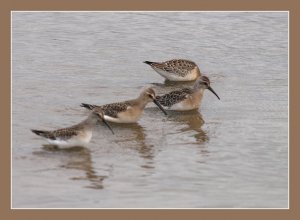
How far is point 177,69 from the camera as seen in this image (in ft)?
70.7

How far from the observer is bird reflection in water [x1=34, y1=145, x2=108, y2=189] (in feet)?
47.9

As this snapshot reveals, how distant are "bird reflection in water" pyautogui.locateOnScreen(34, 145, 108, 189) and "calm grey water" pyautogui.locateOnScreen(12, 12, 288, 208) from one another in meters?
0.02

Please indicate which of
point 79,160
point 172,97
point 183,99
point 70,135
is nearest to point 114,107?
point 172,97

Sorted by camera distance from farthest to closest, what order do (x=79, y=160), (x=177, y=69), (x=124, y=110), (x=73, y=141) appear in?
(x=177, y=69) → (x=124, y=110) → (x=73, y=141) → (x=79, y=160)

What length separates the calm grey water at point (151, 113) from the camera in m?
14.3

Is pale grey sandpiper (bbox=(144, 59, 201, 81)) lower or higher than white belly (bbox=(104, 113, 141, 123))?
higher

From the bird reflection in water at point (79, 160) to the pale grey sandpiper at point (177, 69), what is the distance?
231 inches

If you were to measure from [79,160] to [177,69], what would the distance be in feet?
21.8

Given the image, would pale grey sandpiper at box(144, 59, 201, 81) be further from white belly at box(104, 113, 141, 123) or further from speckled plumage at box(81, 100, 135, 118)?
white belly at box(104, 113, 141, 123)

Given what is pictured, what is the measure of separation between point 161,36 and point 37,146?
9441 millimetres

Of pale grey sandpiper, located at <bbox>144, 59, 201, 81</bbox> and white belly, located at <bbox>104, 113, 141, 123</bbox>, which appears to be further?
pale grey sandpiper, located at <bbox>144, 59, 201, 81</bbox>

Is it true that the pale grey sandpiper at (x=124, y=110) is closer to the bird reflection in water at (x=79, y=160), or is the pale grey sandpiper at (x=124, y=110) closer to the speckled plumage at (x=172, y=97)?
the speckled plumage at (x=172, y=97)

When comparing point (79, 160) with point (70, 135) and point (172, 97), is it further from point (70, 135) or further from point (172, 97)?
point (172, 97)

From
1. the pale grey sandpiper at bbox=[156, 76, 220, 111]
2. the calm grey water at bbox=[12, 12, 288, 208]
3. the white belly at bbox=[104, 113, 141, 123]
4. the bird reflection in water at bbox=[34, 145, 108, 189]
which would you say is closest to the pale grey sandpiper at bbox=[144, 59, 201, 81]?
the calm grey water at bbox=[12, 12, 288, 208]
